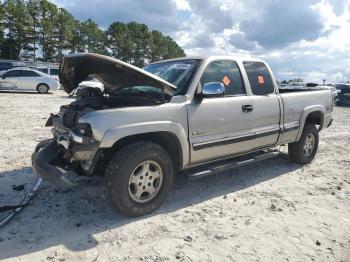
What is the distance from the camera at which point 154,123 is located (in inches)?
165

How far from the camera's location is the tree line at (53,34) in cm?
4909

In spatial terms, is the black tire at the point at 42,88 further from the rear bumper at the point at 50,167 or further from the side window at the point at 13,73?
the rear bumper at the point at 50,167

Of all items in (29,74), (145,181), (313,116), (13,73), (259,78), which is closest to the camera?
(145,181)

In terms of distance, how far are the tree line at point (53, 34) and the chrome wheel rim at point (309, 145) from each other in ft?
130

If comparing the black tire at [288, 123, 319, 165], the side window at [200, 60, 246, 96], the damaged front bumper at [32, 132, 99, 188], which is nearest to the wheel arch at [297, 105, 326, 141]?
the black tire at [288, 123, 319, 165]

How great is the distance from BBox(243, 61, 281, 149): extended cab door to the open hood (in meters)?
1.55

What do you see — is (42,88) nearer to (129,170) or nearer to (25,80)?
Answer: (25,80)

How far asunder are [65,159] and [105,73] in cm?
125

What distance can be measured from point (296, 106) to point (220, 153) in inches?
81.1

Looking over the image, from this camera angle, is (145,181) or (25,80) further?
(25,80)

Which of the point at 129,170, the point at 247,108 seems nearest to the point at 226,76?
the point at 247,108

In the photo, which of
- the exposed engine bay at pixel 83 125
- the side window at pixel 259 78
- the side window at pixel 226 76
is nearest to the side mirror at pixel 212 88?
the side window at pixel 226 76

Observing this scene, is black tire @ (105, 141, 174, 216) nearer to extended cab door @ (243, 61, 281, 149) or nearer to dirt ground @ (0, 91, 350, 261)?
dirt ground @ (0, 91, 350, 261)

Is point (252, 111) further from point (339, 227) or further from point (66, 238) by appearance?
point (66, 238)
